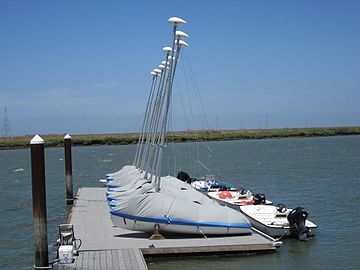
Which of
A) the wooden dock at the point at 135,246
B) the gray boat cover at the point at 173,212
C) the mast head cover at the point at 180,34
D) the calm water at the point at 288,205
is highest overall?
the mast head cover at the point at 180,34

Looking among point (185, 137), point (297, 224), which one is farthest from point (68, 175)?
point (185, 137)

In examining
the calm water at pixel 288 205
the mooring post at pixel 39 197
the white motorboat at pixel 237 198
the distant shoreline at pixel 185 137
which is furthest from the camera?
the distant shoreline at pixel 185 137

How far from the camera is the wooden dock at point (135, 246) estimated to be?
17.9 m

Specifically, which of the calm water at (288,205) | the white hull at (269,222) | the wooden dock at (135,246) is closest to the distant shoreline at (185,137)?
the calm water at (288,205)

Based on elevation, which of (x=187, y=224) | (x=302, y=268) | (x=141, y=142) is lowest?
(x=302, y=268)

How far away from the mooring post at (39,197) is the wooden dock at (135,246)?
62 centimetres

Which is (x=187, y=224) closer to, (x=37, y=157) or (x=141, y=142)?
(x=37, y=157)

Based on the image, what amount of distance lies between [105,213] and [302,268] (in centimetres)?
1151

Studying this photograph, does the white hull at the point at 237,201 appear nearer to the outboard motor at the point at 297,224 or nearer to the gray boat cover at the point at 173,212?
the outboard motor at the point at 297,224

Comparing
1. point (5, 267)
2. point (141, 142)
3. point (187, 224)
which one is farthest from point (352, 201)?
point (5, 267)

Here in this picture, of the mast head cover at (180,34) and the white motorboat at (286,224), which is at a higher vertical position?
the mast head cover at (180,34)

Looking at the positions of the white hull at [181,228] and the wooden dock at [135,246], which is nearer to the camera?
the wooden dock at [135,246]

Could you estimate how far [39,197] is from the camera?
17188 millimetres

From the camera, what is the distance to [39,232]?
57.0ft
